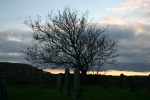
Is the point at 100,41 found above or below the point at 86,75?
above

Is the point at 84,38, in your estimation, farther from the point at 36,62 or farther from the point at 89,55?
the point at 36,62

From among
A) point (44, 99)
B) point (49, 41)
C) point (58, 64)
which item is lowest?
point (44, 99)

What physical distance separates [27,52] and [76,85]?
1758 centimetres

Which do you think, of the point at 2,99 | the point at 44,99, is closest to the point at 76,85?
the point at 44,99

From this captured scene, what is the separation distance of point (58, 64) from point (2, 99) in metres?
15.0

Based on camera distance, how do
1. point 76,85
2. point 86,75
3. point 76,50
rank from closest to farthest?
point 76,85 → point 76,50 → point 86,75

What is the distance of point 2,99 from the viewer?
706 inches

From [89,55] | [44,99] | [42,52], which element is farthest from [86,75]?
[44,99]

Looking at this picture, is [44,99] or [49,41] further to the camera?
[49,41]

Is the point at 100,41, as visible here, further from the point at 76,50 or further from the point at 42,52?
the point at 42,52

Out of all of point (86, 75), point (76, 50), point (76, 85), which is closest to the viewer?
point (76, 85)

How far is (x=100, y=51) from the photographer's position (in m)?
33.5

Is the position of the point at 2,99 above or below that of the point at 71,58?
below

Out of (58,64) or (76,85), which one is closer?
(76,85)
